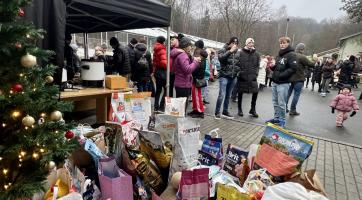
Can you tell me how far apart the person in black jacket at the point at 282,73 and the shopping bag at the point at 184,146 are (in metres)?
3.57

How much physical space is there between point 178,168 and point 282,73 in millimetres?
3857

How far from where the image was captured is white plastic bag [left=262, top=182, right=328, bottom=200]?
6.19 ft

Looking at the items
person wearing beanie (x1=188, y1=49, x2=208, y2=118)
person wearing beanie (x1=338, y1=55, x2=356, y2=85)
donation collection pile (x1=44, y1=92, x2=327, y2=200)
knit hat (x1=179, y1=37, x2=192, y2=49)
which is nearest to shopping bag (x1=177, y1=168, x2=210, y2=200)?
donation collection pile (x1=44, y1=92, x2=327, y2=200)

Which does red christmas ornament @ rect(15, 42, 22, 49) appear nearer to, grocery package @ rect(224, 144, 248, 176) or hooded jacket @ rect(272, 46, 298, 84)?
grocery package @ rect(224, 144, 248, 176)

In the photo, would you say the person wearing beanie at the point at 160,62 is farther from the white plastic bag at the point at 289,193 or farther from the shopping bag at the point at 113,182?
the white plastic bag at the point at 289,193

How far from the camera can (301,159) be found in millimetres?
2346

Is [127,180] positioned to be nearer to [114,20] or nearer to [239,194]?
[239,194]

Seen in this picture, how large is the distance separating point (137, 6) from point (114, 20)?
1.86 m

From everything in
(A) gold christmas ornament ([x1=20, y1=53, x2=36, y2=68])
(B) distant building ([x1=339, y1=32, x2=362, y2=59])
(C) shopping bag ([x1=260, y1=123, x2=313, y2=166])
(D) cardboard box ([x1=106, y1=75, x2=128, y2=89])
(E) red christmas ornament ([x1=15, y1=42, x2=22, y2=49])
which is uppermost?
(B) distant building ([x1=339, y1=32, x2=362, y2=59])

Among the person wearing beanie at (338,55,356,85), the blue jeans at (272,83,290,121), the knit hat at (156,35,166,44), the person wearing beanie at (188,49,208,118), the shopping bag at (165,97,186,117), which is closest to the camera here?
the shopping bag at (165,97,186,117)

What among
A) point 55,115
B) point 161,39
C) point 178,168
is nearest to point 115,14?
point 161,39

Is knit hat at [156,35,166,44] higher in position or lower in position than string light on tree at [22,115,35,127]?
higher

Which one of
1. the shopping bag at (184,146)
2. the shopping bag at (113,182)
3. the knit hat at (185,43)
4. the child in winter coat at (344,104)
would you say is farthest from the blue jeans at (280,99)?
the shopping bag at (113,182)

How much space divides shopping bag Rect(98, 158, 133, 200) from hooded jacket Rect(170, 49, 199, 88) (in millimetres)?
3228
